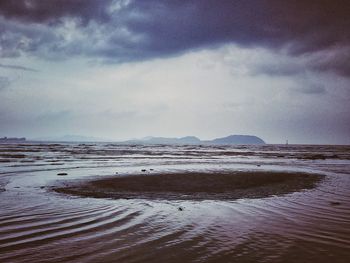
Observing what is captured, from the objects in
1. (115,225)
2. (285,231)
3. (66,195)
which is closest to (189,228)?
(115,225)

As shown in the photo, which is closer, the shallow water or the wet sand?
the shallow water

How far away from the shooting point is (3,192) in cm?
1152

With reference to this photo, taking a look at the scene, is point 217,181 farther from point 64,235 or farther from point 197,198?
point 64,235

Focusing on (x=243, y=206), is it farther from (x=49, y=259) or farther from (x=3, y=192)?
(x=3, y=192)

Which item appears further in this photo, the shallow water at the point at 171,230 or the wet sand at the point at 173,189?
the wet sand at the point at 173,189

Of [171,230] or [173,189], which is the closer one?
[171,230]

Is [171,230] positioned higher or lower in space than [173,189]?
higher

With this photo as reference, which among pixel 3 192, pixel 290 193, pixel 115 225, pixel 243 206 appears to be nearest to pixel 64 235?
pixel 115 225

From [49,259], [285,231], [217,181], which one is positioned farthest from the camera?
[217,181]

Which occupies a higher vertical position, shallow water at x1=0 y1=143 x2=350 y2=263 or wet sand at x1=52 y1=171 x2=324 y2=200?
shallow water at x1=0 y1=143 x2=350 y2=263

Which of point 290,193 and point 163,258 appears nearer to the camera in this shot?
point 163,258

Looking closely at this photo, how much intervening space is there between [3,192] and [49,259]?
8551 mm

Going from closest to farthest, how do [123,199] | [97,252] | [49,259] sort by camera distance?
[49,259], [97,252], [123,199]

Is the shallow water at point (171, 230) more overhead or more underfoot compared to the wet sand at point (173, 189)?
more overhead
